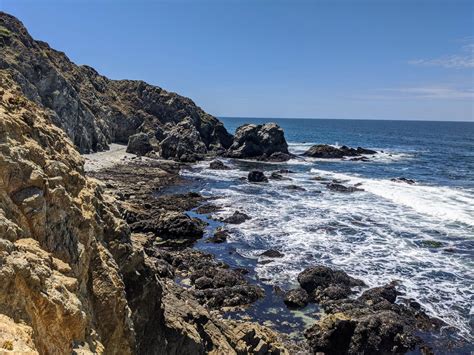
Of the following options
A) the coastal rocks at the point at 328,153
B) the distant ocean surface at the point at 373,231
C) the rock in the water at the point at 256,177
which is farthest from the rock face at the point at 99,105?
the coastal rocks at the point at 328,153

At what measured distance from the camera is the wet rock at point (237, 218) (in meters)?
42.1

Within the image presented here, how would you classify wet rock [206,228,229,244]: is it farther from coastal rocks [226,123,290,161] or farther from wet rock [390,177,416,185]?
coastal rocks [226,123,290,161]

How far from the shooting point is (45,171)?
853 centimetres

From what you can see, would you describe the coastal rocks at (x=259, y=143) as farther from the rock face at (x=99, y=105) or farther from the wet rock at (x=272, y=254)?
the wet rock at (x=272, y=254)

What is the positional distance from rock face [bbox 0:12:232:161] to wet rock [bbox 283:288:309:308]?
38.2 m

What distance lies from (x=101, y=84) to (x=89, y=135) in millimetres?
40842

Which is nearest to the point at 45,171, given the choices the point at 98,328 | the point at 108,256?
the point at 108,256

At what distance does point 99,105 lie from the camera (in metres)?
99.7

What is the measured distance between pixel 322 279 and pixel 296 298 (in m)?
2.80

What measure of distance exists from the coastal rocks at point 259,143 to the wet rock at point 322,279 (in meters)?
69.6

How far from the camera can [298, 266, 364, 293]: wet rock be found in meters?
27.1

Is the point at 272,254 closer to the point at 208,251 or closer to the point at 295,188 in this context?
the point at 208,251

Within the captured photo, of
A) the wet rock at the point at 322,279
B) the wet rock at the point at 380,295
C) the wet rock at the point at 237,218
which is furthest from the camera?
the wet rock at the point at 237,218

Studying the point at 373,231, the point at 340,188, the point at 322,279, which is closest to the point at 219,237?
the point at 322,279
